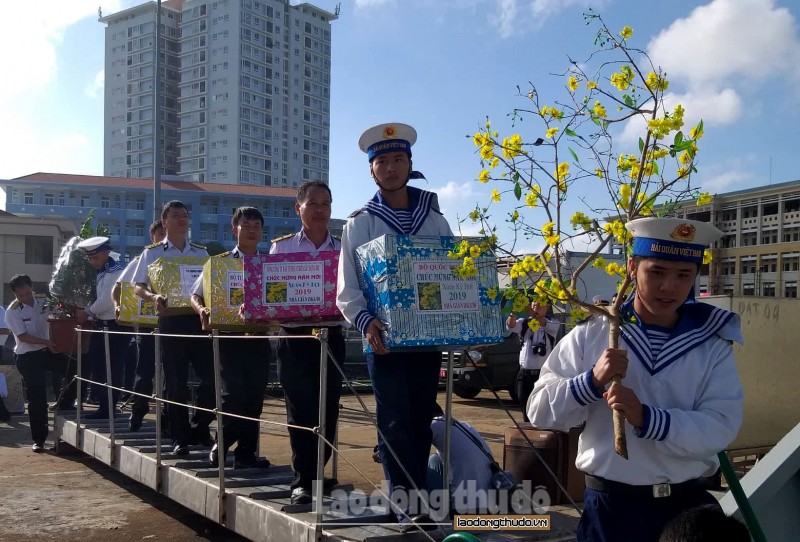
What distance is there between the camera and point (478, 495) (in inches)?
193

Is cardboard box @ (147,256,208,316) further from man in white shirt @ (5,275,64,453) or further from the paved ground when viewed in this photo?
man in white shirt @ (5,275,64,453)

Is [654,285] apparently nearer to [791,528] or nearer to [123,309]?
[791,528]

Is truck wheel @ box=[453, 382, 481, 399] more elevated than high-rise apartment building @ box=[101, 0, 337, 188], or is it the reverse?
high-rise apartment building @ box=[101, 0, 337, 188]

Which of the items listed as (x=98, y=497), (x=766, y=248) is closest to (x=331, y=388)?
(x=98, y=497)

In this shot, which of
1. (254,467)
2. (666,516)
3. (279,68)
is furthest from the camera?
(279,68)

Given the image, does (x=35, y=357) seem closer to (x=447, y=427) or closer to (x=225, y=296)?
(x=225, y=296)

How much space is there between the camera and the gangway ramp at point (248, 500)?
4.04 meters

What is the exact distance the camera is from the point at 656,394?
268 cm

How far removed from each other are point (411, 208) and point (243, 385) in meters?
2.13

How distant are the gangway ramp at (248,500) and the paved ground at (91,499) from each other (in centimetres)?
28

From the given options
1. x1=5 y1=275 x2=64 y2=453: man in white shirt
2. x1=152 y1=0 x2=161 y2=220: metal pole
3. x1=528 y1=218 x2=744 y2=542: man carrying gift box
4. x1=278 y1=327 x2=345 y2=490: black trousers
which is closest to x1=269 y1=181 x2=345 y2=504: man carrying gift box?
x1=278 y1=327 x2=345 y2=490: black trousers

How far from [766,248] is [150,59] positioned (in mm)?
83719

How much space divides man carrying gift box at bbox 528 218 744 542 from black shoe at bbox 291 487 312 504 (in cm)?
221

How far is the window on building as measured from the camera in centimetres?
4953
